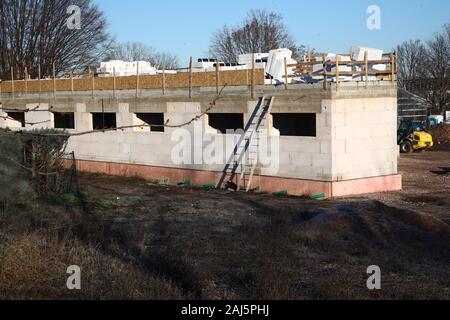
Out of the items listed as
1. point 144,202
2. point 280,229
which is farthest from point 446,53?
point 280,229

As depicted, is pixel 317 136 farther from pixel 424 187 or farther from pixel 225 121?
pixel 424 187

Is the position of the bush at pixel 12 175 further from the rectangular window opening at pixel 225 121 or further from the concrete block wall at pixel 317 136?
the rectangular window opening at pixel 225 121

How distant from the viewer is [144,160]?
3092 cm

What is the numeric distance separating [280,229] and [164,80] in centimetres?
1596

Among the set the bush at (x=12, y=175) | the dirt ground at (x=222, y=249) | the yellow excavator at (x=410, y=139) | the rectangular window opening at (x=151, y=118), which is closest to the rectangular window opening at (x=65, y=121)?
the rectangular window opening at (x=151, y=118)

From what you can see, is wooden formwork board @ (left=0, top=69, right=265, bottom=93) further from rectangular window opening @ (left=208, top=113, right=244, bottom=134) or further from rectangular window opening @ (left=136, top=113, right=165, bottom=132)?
rectangular window opening @ (left=208, top=113, right=244, bottom=134)

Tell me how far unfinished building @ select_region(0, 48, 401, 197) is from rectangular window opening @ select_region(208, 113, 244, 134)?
1.9 inches

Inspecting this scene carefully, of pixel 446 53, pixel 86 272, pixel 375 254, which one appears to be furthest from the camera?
pixel 446 53

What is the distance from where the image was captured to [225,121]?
97.2 ft

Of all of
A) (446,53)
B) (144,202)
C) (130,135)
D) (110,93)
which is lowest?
(144,202)

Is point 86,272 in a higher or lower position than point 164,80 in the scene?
lower

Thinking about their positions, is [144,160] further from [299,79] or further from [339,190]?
[339,190]

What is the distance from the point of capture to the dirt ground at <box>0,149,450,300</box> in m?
9.70
